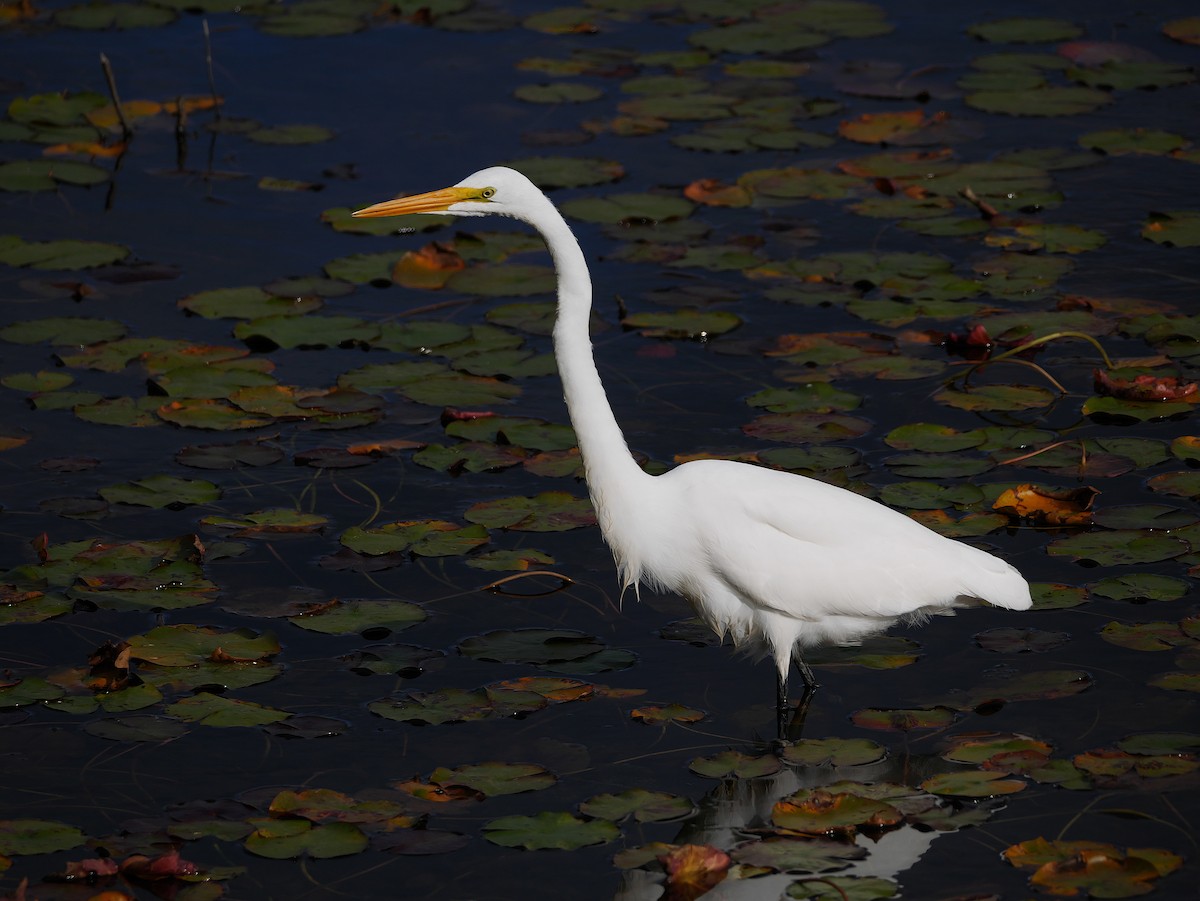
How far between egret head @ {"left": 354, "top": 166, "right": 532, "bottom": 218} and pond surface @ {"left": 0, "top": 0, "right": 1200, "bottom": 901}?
1180mm

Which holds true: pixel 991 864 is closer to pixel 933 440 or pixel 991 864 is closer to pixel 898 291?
pixel 933 440

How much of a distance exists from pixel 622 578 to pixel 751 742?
83 cm

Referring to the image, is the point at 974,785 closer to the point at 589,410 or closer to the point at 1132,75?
the point at 589,410

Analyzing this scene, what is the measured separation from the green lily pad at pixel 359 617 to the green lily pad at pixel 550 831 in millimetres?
996

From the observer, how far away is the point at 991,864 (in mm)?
3697

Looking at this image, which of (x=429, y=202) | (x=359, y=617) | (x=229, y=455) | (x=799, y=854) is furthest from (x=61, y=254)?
(x=799, y=854)

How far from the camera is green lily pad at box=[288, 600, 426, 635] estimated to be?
4617 millimetres

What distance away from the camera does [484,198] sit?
4215mm

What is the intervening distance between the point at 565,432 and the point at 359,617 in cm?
124

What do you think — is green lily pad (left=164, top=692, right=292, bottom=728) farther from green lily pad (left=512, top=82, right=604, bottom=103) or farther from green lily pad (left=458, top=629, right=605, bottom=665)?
green lily pad (left=512, top=82, right=604, bottom=103)

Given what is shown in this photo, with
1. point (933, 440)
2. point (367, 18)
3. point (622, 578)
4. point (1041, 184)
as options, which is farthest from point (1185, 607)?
point (367, 18)

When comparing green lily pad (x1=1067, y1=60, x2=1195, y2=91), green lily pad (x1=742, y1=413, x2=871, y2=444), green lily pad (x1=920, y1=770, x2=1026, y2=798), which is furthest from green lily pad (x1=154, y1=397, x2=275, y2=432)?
green lily pad (x1=1067, y1=60, x2=1195, y2=91)

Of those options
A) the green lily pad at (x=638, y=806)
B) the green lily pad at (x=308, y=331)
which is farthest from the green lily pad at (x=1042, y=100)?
the green lily pad at (x=638, y=806)

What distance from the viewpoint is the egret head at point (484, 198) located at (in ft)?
13.6
